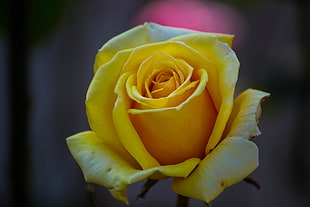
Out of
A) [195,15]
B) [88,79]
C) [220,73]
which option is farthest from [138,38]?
[88,79]

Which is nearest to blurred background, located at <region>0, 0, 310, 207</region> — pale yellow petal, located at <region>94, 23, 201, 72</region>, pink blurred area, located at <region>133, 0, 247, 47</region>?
pink blurred area, located at <region>133, 0, 247, 47</region>

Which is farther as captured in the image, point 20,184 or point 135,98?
point 20,184

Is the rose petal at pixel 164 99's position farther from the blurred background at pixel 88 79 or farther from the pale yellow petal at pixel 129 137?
the blurred background at pixel 88 79

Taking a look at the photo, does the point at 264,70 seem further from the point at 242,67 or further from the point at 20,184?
the point at 20,184

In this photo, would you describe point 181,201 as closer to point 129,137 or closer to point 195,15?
point 129,137

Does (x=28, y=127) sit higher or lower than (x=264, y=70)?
higher

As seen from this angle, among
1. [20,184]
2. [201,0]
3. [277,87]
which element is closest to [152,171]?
[20,184]
